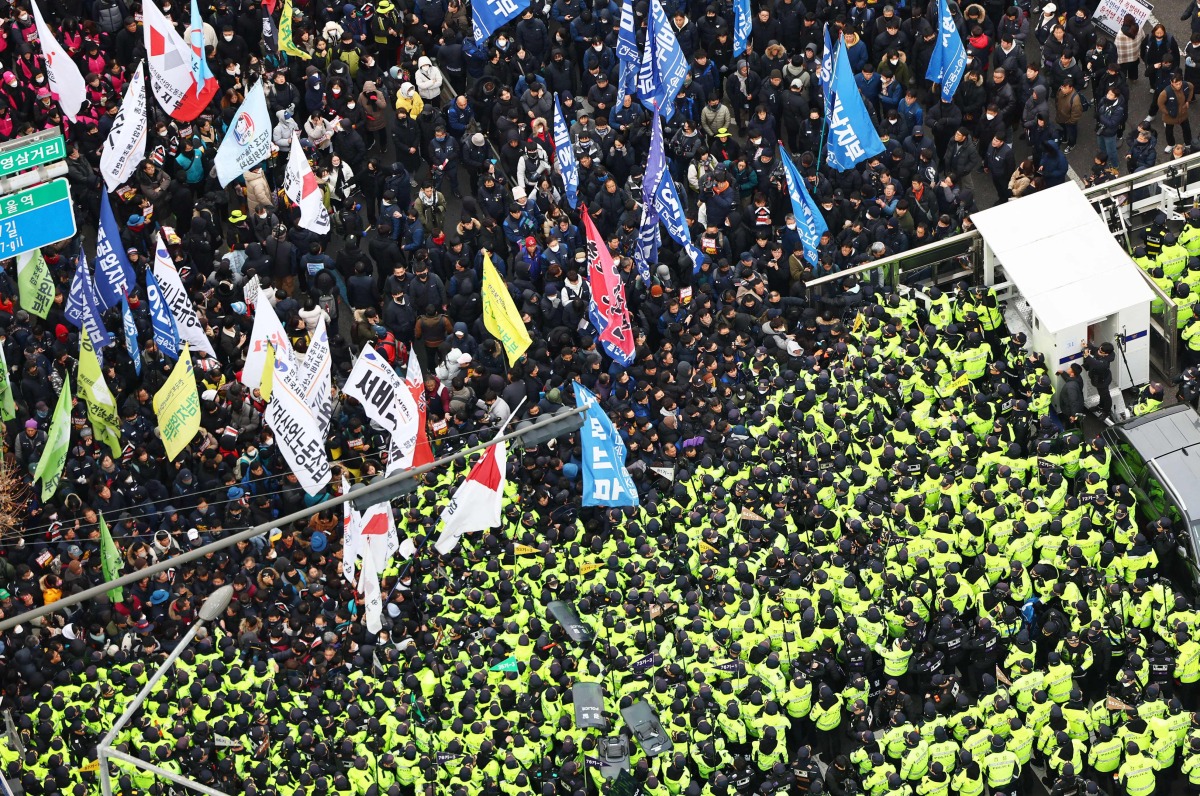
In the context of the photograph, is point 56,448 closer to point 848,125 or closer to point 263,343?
point 263,343

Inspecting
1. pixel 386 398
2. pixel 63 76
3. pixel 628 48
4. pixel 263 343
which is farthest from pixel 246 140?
pixel 386 398

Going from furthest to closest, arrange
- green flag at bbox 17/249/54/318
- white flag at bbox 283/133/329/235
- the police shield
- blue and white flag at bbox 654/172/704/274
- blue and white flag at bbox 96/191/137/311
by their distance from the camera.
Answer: white flag at bbox 283/133/329/235 → green flag at bbox 17/249/54/318 → blue and white flag at bbox 654/172/704/274 → blue and white flag at bbox 96/191/137/311 → the police shield

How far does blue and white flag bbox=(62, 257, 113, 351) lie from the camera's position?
31922 millimetres

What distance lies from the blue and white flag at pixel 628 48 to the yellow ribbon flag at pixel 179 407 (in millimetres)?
8414

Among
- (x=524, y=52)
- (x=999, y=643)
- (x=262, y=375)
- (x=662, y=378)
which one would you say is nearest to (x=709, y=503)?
(x=662, y=378)

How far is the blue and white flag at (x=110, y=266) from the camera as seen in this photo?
105ft

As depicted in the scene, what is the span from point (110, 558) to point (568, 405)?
6624 millimetres

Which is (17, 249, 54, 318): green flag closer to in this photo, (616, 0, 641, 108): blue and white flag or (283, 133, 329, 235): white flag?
(283, 133, 329, 235): white flag

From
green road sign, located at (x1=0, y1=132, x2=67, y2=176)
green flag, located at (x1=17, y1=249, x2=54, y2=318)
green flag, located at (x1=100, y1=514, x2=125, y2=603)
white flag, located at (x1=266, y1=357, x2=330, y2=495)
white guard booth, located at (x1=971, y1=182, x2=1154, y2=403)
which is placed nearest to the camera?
green road sign, located at (x1=0, y1=132, x2=67, y2=176)

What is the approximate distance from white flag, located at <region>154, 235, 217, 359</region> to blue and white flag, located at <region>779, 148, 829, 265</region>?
8.58 m

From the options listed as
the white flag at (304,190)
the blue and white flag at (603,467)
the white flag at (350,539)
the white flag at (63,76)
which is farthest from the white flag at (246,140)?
the blue and white flag at (603,467)

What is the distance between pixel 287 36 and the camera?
3600cm

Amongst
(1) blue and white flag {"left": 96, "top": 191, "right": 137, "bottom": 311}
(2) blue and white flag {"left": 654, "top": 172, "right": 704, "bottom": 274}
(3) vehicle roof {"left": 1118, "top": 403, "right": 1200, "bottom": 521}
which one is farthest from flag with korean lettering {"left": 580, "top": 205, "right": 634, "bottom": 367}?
(3) vehicle roof {"left": 1118, "top": 403, "right": 1200, "bottom": 521}

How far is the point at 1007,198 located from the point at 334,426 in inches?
436
